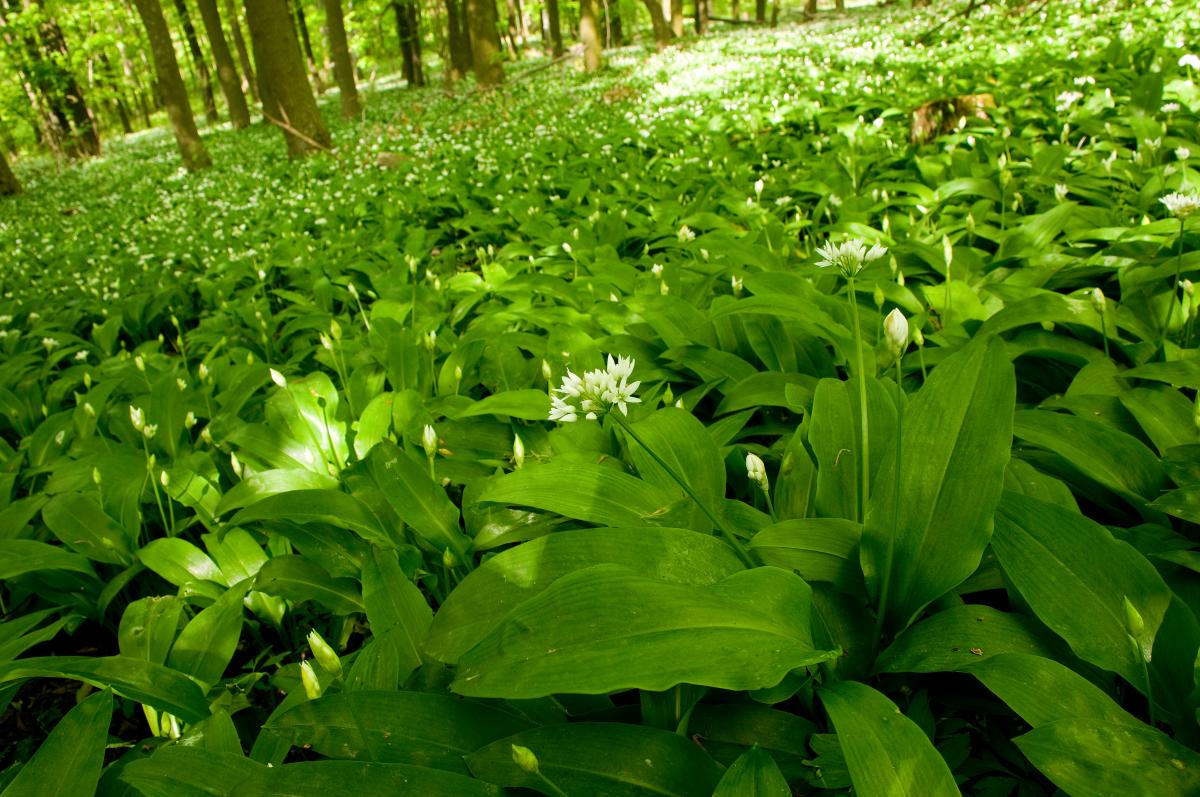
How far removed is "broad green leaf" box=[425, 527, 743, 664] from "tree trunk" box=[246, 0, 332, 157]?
39.5ft

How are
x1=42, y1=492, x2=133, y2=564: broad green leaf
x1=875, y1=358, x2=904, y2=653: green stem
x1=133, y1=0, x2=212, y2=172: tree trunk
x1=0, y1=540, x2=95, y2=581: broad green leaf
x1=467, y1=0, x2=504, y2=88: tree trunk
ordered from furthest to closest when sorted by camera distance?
x1=467, y1=0, x2=504, y2=88: tree trunk, x1=133, y1=0, x2=212, y2=172: tree trunk, x1=42, y1=492, x2=133, y2=564: broad green leaf, x1=0, y1=540, x2=95, y2=581: broad green leaf, x1=875, y1=358, x2=904, y2=653: green stem

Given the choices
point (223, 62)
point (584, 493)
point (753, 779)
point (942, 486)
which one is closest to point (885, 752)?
point (753, 779)

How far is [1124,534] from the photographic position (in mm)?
1446

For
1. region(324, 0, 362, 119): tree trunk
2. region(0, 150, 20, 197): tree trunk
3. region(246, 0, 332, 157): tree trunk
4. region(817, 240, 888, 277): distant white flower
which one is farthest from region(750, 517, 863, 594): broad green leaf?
region(0, 150, 20, 197): tree trunk

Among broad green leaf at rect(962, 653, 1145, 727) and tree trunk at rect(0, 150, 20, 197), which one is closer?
broad green leaf at rect(962, 653, 1145, 727)

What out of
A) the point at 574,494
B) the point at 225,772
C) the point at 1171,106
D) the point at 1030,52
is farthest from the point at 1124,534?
the point at 1030,52

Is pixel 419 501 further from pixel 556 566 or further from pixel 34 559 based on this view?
pixel 34 559

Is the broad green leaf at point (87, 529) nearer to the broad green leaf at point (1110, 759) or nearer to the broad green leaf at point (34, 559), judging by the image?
the broad green leaf at point (34, 559)

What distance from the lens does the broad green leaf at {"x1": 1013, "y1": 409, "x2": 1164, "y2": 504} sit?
1547 mm

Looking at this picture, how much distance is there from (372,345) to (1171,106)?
5.03 meters

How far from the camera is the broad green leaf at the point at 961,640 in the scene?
120 cm

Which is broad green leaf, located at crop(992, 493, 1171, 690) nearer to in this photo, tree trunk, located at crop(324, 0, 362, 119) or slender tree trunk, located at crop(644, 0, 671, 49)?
tree trunk, located at crop(324, 0, 362, 119)

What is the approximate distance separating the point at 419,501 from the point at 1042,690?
1477 mm

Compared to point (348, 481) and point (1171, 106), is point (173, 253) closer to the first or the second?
point (348, 481)
